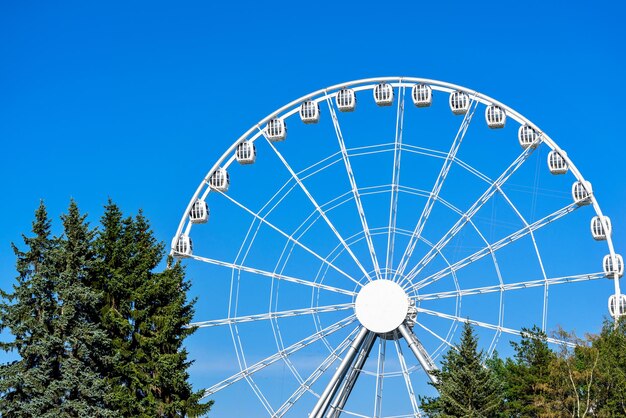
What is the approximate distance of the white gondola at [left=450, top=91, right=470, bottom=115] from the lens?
64438mm

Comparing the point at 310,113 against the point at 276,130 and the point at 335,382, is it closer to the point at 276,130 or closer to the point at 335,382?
the point at 276,130

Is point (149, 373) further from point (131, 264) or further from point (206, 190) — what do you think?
point (206, 190)

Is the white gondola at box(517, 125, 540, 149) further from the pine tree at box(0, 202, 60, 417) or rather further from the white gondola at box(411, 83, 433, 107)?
the pine tree at box(0, 202, 60, 417)

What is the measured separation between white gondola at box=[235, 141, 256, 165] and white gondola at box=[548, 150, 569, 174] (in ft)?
48.0

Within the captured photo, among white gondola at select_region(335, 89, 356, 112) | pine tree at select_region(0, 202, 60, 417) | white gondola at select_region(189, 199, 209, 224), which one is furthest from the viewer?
white gondola at select_region(335, 89, 356, 112)

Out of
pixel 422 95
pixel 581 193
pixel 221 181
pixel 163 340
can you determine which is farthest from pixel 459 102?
pixel 163 340

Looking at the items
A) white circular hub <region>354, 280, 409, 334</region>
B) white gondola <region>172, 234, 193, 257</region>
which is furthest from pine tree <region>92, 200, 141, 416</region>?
white circular hub <region>354, 280, 409, 334</region>

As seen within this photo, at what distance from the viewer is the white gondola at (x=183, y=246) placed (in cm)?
6475

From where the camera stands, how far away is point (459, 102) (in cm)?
6450

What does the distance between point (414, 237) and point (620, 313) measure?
1023 cm

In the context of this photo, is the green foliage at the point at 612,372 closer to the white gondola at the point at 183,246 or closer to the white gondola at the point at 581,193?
the white gondola at the point at 581,193

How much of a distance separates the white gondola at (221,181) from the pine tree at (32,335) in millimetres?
12118

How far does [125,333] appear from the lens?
56750mm

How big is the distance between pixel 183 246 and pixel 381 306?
1062 cm
